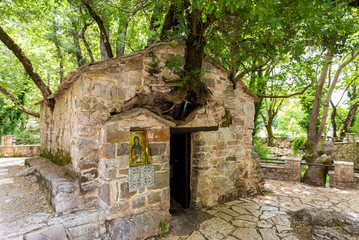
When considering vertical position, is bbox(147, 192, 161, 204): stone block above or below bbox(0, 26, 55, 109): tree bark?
below

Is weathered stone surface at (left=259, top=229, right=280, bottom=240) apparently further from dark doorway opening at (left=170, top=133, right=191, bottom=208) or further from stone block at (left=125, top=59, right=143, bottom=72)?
stone block at (left=125, top=59, right=143, bottom=72)

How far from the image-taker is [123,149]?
10.8ft

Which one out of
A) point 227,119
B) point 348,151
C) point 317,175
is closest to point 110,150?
point 227,119

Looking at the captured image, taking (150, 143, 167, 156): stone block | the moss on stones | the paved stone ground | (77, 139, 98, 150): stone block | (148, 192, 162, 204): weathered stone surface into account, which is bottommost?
the paved stone ground

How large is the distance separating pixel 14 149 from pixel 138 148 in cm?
940

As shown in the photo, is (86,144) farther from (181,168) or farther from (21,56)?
(21,56)

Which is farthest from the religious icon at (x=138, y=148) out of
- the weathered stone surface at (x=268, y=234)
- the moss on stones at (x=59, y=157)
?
the weathered stone surface at (x=268, y=234)

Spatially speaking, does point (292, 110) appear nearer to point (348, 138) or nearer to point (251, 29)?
point (348, 138)

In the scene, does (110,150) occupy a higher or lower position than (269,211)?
higher

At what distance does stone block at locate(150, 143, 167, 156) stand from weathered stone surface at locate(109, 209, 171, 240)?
3.43 feet

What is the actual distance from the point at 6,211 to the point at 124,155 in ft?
6.65

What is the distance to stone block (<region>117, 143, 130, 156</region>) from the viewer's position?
3.24 m

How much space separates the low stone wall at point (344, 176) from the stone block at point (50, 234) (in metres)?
8.00

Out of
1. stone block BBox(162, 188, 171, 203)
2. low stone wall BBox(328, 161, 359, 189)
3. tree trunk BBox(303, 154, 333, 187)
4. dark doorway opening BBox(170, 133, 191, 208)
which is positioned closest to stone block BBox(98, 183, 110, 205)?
stone block BBox(162, 188, 171, 203)
